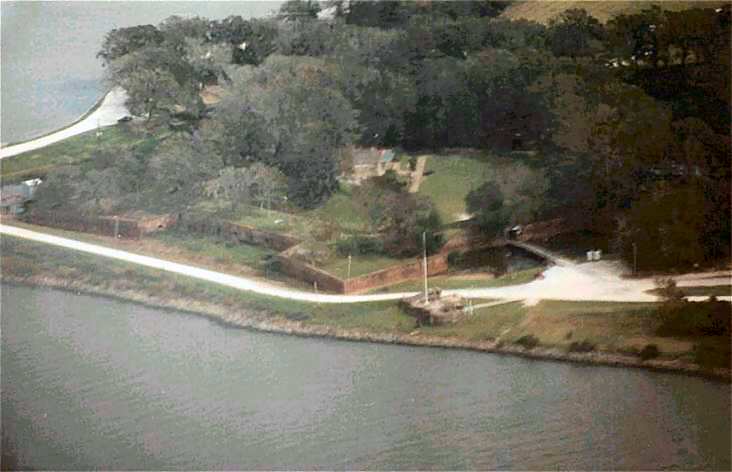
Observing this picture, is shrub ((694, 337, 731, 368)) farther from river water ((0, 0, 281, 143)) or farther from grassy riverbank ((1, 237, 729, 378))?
river water ((0, 0, 281, 143))

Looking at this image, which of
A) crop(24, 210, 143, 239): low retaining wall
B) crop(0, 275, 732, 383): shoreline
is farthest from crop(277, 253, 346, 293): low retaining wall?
crop(24, 210, 143, 239): low retaining wall

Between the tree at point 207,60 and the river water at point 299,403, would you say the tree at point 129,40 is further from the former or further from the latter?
the river water at point 299,403

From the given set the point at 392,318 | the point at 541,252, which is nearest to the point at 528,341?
the point at 541,252

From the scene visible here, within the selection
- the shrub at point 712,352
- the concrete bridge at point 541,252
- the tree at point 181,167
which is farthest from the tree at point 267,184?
the shrub at point 712,352

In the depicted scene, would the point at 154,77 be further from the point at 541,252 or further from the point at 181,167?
the point at 541,252

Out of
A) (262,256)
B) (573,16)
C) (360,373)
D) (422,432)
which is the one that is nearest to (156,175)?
(262,256)
